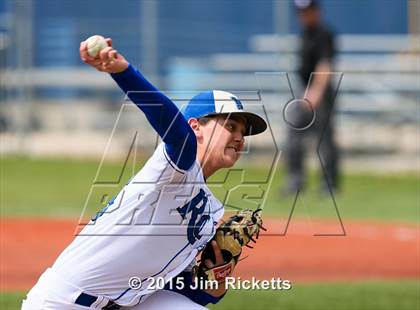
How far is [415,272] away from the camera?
8422 mm

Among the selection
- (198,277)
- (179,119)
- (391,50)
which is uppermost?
(179,119)

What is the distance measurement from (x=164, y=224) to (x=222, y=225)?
0.50 metres

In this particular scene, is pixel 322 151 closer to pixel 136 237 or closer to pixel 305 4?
pixel 305 4

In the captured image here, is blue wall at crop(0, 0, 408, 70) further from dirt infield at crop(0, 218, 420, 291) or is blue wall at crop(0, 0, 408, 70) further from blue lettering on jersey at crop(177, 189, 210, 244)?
blue lettering on jersey at crop(177, 189, 210, 244)

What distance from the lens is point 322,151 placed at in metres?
13.0

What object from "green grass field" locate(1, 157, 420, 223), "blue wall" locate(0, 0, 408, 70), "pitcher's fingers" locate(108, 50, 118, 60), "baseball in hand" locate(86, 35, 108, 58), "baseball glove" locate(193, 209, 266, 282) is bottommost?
"green grass field" locate(1, 157, 420, 223)

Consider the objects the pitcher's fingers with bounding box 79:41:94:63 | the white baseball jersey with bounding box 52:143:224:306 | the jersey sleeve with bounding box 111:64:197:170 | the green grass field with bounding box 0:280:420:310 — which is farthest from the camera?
the green grass field with bounding box 0:280:420:310

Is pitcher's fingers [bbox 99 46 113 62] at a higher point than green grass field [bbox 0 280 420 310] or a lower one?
higher

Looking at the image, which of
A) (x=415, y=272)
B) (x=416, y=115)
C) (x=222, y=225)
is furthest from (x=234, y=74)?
(x=222, y=225)

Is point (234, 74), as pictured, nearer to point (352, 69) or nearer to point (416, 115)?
point (352, 69)

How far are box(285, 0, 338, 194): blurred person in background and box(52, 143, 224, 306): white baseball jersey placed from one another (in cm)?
826

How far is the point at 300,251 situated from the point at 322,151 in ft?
12.8

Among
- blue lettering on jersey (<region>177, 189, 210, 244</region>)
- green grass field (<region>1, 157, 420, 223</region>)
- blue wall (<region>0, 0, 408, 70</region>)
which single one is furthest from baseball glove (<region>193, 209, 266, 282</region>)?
blue wall (<region>0, 0, 408, 70</region>)

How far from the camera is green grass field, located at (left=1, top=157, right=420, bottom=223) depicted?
11672 millimetres
